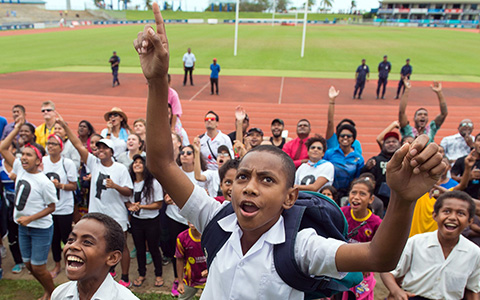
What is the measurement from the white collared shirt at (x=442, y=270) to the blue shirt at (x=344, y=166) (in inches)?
87.1

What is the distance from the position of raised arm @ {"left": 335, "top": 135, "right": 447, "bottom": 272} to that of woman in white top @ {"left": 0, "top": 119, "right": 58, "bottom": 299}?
4.06 m

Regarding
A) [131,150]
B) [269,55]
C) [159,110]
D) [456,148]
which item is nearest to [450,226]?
[159,110]

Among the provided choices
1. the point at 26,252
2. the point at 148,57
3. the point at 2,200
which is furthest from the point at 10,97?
the point at 148,57

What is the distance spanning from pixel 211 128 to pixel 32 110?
9.63m

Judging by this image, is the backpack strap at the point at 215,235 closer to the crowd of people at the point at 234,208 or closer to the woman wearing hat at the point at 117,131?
the crowd of people at the point at 234,208

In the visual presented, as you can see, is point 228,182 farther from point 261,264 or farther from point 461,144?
point 461,144

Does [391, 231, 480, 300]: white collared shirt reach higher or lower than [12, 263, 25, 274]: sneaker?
higher

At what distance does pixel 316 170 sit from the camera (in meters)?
4.95

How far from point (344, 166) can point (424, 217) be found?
1419 millimetres

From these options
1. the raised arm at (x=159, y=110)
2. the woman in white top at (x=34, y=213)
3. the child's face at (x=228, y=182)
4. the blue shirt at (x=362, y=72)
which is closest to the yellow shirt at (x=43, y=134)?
the woman in white top at (x=34, y=213)

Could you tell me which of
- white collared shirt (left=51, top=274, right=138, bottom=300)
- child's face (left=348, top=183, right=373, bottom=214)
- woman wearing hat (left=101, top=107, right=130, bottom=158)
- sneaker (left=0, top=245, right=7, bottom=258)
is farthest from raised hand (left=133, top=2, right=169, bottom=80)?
sneaker (left=0, top=245, right=7, bottom=258)

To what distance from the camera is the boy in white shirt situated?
1.33m

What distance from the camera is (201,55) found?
27562 millimetres

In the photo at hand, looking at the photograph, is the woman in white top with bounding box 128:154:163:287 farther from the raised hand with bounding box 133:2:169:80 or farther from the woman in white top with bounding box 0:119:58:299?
the raised hand with bounding box 133:2:169:80
